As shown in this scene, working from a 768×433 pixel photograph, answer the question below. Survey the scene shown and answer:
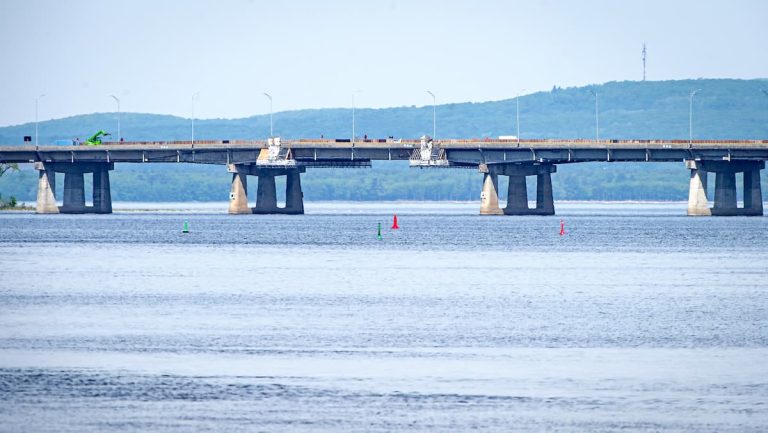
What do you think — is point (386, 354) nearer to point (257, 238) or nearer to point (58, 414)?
point (58, 414)

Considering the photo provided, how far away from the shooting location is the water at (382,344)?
36.8 m

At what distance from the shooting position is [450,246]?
126688 mm

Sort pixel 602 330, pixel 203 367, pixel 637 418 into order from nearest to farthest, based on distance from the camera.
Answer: pixel 637 418 → pixel 203 367 → pixel 602 330

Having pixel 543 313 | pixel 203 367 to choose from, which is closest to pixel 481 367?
pixel 203 367

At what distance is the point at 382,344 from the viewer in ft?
167

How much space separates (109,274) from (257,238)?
5319 cm

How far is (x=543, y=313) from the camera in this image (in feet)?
206

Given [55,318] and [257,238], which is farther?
[257,238]

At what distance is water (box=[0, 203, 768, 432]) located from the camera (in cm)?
3678

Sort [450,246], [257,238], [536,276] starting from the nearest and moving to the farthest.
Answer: [536,276] < [450,246] < [257,238]

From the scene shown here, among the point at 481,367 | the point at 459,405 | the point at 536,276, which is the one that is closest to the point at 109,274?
the point at 536,276

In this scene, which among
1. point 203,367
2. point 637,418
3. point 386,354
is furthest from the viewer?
point 386,354

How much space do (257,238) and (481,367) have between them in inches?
3821

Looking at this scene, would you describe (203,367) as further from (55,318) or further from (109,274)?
(109,274)
